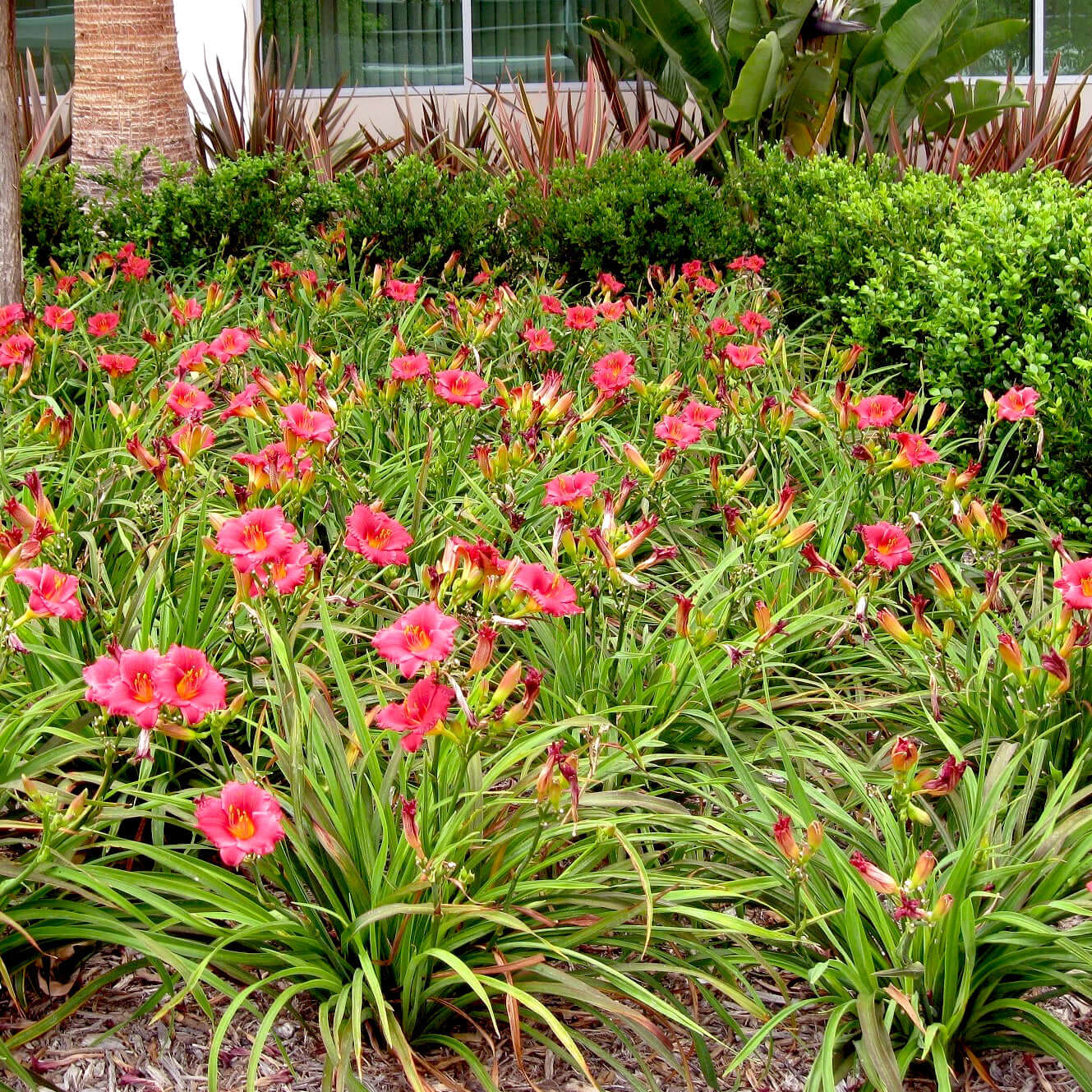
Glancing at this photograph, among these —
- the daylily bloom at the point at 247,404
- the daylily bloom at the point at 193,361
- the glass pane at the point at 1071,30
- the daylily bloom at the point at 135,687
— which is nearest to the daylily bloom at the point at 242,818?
the daylily bloom at the point at 135,687

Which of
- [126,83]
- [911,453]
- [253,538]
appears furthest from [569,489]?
[126,83]

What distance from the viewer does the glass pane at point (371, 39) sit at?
9594 mm

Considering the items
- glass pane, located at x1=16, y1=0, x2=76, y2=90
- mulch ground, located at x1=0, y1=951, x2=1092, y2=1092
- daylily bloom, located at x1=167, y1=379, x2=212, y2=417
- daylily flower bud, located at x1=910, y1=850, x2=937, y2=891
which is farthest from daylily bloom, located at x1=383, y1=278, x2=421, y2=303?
glass pane, located at x1=16, y1=0, x2=76, y2=90

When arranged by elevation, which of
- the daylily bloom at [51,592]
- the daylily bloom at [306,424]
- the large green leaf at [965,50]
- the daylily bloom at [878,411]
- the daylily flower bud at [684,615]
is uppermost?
the large green leaf at [965,50]

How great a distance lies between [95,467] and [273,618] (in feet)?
4.15

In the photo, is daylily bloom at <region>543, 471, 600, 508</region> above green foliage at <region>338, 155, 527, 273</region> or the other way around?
the other way around

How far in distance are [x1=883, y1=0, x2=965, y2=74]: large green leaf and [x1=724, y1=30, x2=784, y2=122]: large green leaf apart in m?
0.70

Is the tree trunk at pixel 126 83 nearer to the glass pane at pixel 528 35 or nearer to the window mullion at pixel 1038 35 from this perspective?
the glass pane at pixel 528 35

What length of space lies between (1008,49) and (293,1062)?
9.99 metres

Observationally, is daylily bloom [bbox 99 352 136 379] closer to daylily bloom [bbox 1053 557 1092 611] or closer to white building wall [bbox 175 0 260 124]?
daylily bloom [bbox 1053 557 1092 611]

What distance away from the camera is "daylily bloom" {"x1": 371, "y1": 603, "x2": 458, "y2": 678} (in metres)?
1.61

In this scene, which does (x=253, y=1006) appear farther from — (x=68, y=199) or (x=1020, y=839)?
(x=68, y=199)

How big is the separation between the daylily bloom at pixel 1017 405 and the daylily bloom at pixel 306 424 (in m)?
Answer: 1.53

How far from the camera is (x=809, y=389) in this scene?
4203 millimetres
